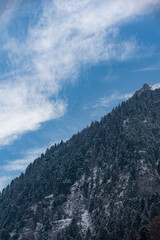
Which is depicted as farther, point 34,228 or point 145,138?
point 145,138

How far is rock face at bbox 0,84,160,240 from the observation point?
119 m

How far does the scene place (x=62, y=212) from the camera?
502 feet

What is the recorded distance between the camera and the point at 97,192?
502ft

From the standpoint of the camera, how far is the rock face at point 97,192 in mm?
119306

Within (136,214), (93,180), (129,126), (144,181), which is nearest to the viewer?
(136,214)

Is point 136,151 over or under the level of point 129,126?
under

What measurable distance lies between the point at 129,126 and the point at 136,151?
102 feet

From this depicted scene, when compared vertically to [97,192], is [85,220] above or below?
below

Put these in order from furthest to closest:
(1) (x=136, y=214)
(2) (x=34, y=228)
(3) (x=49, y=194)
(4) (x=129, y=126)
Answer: (4) (x=129, y=126) → (3) (x=49, y=194) → (2) (x=34, y=228) → (1) (x=136, y=214)

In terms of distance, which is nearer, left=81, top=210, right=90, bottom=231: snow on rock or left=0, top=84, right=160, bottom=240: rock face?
left=0, top=84, right=160, bottom=240: rock face

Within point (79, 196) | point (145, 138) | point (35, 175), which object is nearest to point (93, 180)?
point (79, 196)

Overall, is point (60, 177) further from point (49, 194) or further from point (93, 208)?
point (93, 208)

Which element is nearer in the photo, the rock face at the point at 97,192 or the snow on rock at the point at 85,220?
the rock face at the point at 97,192

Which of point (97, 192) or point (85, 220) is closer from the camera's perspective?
point (85, 220)
